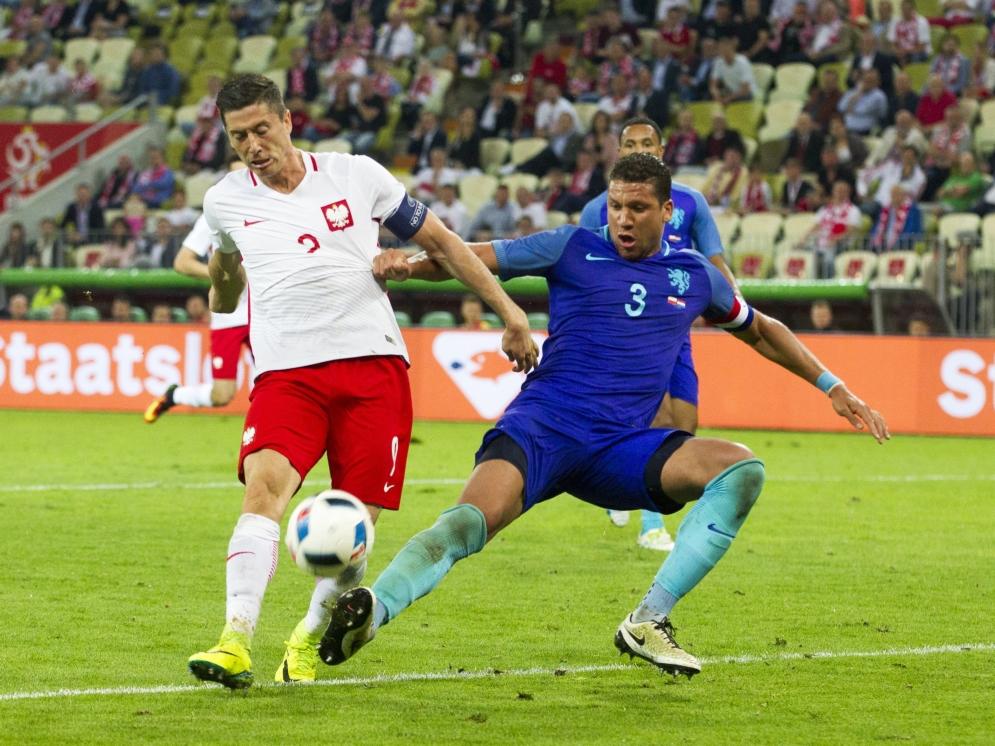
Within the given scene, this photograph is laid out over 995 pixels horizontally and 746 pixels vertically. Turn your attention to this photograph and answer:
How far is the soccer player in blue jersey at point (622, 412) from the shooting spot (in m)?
5.89

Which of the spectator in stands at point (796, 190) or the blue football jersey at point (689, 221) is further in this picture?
the spectator in stands at point (796, 190)

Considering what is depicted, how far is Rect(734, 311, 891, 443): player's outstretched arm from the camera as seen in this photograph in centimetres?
654

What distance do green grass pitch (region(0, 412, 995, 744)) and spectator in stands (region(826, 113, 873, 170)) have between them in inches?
336

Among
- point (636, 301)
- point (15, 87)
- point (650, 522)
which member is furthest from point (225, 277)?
point (15, 87)

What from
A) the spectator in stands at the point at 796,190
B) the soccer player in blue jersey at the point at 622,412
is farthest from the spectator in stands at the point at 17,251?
the soccer player in blue jersey at the point at 622,412

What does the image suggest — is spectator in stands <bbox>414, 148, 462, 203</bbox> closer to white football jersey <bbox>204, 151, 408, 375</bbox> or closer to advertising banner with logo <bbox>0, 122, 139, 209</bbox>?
advertising banner with logo <bbox>0, 122, 139, 209</bbox>

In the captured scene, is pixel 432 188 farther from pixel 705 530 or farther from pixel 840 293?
pixel 705 530

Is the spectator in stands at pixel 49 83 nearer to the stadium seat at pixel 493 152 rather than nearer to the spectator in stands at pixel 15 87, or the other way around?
the spectator in stands at pixel 15 87

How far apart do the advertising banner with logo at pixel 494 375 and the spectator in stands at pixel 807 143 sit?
4.02 metres

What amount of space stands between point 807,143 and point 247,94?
15.9 metres

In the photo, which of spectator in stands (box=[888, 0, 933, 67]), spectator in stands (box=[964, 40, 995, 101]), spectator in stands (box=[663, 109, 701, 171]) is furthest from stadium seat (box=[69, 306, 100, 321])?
spectator in stands (box=[964, 40, 995, 101])

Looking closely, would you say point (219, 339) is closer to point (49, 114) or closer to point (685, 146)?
point (685, 146)

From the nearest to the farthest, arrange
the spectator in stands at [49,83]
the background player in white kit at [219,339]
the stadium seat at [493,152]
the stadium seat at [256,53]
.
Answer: the background player in white kit at [219,339], the stadium seat at [493,152], the stadium seat at [256,53], the spectator in stands at [49,83]

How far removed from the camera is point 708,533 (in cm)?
606
